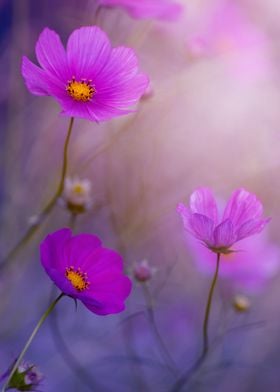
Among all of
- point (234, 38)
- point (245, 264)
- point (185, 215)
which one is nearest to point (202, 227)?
point (185, 215)

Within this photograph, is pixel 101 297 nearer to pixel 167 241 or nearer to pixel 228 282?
pixel 228 282

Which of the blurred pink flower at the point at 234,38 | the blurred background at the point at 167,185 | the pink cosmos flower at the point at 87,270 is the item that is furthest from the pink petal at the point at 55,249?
the blurred pink flower at the point at 234,38

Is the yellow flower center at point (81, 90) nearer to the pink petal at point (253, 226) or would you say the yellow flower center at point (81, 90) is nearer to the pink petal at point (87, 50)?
the pink petal at point (87, 50)

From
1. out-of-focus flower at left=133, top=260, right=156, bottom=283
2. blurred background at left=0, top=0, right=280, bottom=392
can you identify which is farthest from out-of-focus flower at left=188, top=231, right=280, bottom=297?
out-of-focus flower at left=133, top=260, right=156, bottom=283

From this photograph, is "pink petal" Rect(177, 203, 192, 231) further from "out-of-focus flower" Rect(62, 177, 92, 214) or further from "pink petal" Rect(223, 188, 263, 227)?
"out-of-focus flower" Rect(62, 177, 92, 214)

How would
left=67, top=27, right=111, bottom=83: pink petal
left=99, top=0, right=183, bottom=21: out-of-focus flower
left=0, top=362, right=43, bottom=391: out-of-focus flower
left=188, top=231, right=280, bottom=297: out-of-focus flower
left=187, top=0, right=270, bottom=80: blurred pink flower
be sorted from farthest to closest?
left=187, top=0, right=270, bottom=80: blurred pink flower
left=188, top=231, right=280, bottom=297: out-of-focus flower
left=99, top=0, right=183, bottom=21: out-of-focus flower
left=67, top=27, right=111, bottom=83: pink petal
left=0, top=362, right=43, bottom=391: out-of-focus flower

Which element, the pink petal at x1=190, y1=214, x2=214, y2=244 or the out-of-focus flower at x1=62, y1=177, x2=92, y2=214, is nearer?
the pink petal at x1=190, y1=214, x2=214, y2=244
